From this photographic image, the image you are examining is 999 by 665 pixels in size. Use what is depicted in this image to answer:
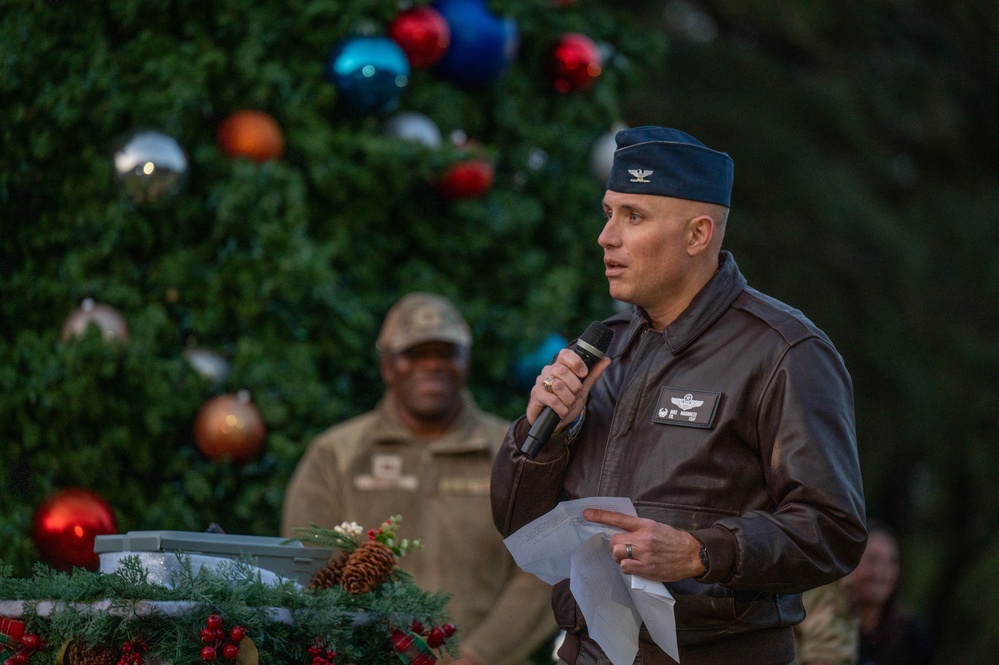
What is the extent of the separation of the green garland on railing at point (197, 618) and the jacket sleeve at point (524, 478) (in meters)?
0.34

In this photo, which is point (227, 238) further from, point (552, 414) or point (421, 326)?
point (552, 414)

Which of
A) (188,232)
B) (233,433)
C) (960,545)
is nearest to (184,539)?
(233,433)

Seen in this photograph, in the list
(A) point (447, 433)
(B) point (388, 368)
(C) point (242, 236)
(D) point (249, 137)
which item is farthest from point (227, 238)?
(A) point (447, 433)

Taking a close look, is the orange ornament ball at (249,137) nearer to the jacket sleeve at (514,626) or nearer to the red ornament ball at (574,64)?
the red ornament ball at (574,64)

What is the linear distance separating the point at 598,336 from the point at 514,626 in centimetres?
251

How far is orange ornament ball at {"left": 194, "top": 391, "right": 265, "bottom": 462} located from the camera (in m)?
6.10

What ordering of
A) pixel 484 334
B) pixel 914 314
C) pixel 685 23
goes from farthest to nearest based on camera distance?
pixel 685 23 → pixel 914 314 → pixel 484 334

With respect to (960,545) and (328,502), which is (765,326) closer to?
(328,502)

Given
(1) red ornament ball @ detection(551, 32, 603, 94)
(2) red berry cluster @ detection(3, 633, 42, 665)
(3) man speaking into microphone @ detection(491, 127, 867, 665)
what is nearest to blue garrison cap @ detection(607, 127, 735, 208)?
(3) man speaking into microphone @ detection(491, 127, 867, 665)

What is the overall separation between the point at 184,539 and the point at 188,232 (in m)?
3.35

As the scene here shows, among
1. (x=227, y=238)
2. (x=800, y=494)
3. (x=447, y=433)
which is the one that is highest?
(x=227, y=238)

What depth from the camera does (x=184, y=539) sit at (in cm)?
330

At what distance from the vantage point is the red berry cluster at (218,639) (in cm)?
292

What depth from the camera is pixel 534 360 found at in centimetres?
699
